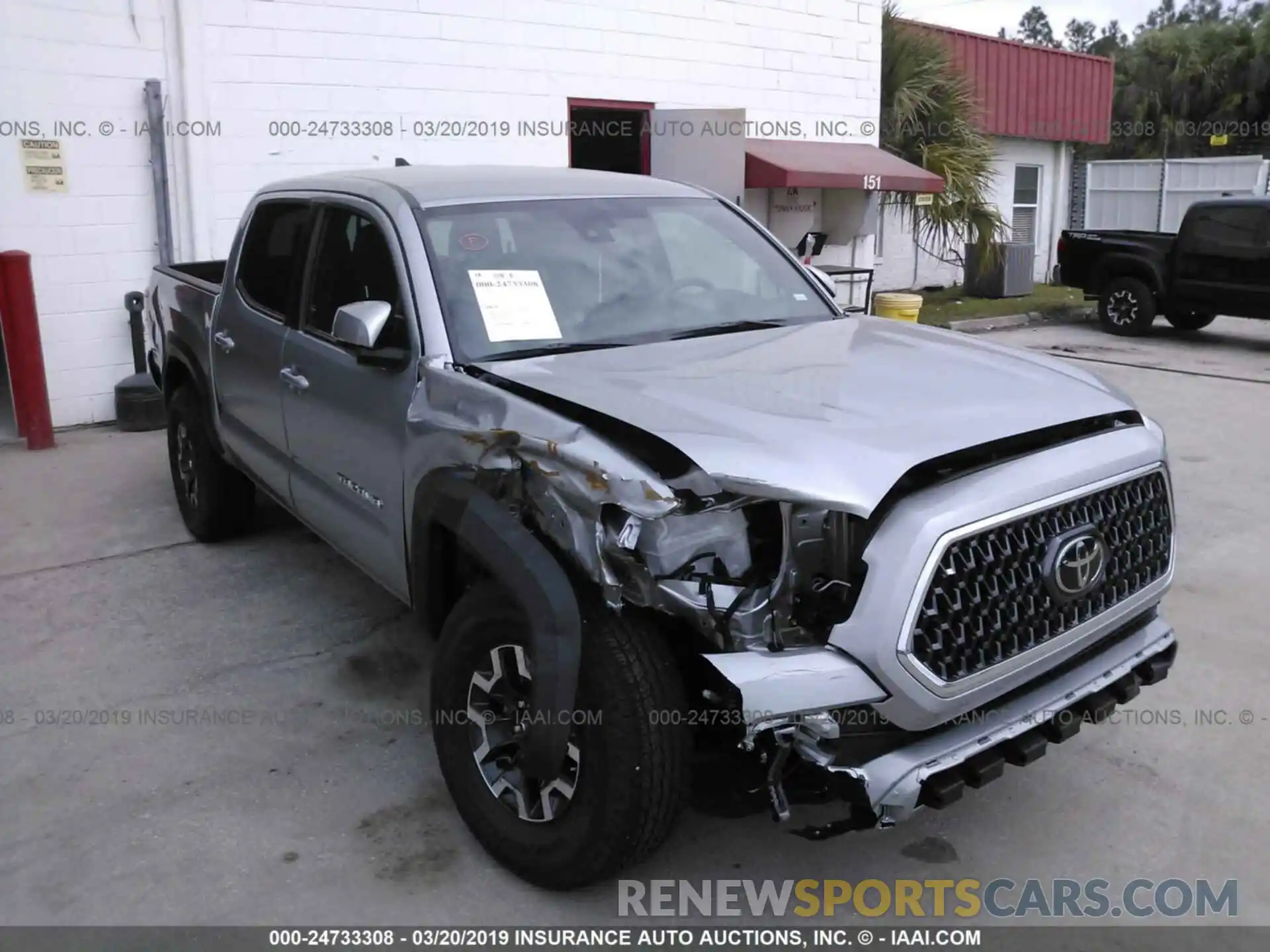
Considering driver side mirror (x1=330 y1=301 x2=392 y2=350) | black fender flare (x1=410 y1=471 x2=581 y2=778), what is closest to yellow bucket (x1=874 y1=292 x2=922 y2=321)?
driver side mirror (x1=330 y1=301 x2=392 y2=350)

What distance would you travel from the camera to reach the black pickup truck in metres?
12.5

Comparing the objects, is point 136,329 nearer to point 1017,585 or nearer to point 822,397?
point 822,397

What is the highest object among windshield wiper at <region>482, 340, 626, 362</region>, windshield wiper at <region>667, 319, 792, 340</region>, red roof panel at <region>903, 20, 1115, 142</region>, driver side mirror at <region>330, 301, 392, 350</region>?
red roof panel at <region>903, 20, 1115, 142</region>

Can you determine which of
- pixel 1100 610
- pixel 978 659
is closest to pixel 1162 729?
pixel 1100 610

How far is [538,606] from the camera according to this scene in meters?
2.81

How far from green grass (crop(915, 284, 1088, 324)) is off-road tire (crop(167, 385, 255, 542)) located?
9.94 meters

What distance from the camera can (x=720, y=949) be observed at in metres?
2.94

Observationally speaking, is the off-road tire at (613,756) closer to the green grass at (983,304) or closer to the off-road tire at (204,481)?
the off-road tire at (204,481)

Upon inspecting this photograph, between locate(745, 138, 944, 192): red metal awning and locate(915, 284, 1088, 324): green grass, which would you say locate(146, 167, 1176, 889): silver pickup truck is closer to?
locate(745, 138, 944, 192): red metal awning

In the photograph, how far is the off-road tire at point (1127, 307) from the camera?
13695 millimetres

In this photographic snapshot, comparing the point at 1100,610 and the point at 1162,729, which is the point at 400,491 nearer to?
the point at 1100,610

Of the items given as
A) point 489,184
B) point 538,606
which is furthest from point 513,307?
point 538,606

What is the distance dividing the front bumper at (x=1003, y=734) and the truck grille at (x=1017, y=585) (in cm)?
15

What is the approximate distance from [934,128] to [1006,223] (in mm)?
3471
